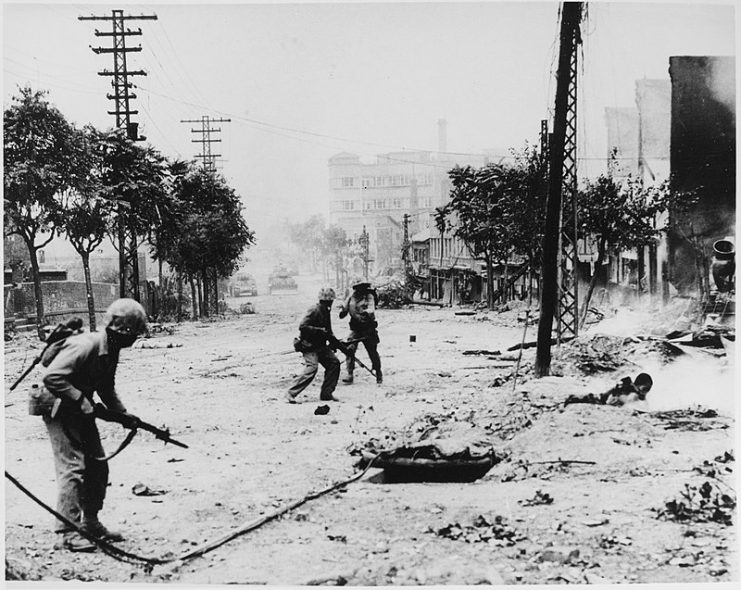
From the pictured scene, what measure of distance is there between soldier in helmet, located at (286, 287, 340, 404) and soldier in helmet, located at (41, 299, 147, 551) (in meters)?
3.38

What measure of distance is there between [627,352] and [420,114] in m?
4.05

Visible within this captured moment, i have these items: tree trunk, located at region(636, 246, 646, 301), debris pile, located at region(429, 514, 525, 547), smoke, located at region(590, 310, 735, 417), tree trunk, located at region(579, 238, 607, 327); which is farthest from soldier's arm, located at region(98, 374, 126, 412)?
tree trunk, located at region(636, 246, 646, 301)

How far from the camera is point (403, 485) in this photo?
586cm

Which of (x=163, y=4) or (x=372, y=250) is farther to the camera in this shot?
(x=372, y=250)

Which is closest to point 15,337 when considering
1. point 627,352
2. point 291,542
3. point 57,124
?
point 57,124

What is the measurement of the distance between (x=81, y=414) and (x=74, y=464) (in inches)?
13.3

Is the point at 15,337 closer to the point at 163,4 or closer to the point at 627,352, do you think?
the point at 163,4

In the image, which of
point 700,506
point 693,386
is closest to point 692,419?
point 693,386

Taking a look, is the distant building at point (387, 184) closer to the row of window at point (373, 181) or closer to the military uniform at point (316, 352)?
the row of window at point (373, 181)

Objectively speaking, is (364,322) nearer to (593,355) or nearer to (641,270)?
(593,355)

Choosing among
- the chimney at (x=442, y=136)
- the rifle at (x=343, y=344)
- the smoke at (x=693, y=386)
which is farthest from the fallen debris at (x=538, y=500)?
the chimney at (x=442, y=136)

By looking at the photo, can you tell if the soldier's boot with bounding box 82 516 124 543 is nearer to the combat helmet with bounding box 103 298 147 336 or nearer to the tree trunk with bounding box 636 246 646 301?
the combat helmet with bounding box 103 298 147 336

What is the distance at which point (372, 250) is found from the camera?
17406 millimetres

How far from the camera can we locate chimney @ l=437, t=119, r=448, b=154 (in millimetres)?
7463
